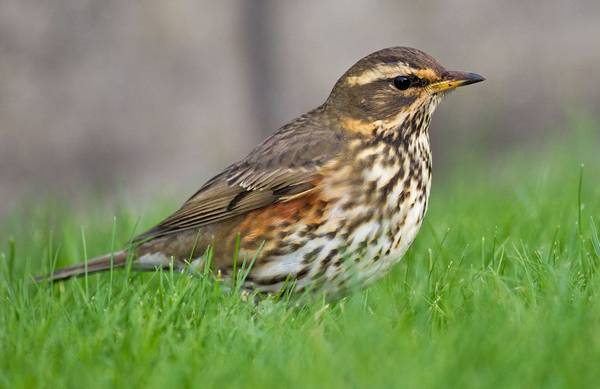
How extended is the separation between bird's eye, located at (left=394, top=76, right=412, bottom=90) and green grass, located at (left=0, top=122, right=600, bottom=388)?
2.62 feet

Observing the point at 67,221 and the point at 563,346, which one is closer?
the point at 563,346

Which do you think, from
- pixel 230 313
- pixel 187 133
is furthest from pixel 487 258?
pixel 187 133

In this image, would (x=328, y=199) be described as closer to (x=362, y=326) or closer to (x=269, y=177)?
(x=269, y=177)

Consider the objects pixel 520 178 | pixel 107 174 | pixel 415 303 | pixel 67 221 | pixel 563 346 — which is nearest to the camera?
pixel 563 346

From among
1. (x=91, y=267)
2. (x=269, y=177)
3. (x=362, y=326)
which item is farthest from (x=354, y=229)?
(x=91, y=267)

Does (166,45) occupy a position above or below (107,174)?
above

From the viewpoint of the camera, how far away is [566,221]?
6215 mm

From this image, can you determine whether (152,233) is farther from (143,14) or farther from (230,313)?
(143,14)

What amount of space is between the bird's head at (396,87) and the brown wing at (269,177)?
16 centimetres

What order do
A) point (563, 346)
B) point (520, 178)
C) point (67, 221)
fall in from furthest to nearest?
point (520, 178) < point (67, 221) < point (563, 346)

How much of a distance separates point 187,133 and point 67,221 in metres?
2.58

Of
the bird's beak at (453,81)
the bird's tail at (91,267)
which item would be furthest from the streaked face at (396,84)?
the bird's tail at (91,267)

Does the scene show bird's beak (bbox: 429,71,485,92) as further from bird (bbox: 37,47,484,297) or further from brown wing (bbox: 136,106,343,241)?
brown wing (bbox: 136,106,343,241)

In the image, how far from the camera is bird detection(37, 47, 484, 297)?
532cm
